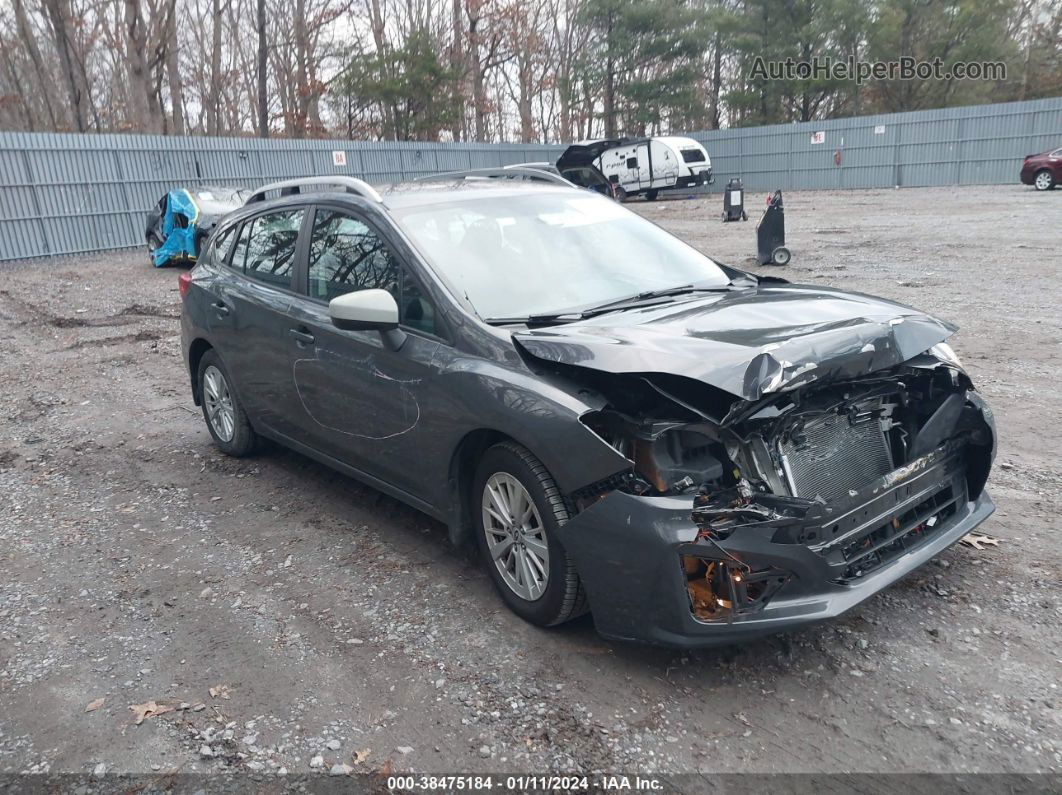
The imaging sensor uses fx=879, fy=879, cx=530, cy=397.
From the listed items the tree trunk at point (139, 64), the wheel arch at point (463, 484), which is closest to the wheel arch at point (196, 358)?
the wheel arch at point (463, 484)

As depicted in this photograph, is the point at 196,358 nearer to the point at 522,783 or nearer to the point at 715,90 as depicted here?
the point at 522,783

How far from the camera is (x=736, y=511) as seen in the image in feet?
10.2

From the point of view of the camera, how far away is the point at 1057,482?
4.98 m

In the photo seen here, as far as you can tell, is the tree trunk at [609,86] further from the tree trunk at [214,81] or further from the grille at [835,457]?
the grille at [835,457]

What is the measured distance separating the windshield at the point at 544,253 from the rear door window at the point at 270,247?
1.00 metres

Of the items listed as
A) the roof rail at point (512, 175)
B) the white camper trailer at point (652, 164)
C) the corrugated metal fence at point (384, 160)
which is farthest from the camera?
the white camper trailer at point (652, 164)

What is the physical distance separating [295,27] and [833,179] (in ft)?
84.0

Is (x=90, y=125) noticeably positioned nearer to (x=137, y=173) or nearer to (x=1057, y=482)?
(x=137, y=173)

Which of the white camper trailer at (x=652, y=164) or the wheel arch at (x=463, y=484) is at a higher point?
the white camper trailer at (x=652, y=164)

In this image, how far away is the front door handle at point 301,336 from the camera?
4.83m

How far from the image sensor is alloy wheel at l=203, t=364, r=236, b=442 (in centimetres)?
609

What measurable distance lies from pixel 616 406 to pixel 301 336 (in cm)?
225

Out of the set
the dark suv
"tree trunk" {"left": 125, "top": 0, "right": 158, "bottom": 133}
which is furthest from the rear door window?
"tree trunk" {"left": 125, "top": 0, "right": 158, "bottom": 133}

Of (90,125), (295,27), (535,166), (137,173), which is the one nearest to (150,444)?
(535,166)
